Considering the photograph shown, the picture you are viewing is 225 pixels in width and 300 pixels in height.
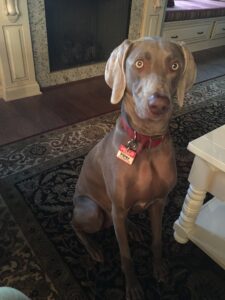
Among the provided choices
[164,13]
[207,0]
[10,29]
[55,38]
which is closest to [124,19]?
[164,13]

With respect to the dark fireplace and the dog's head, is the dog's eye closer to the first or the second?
the dog's head

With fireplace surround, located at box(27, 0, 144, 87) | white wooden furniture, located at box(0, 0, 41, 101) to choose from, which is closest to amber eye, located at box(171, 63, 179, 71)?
white wooden furniture, located at box(0, 0, 41, 101)

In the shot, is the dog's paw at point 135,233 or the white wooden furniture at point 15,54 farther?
the white wooden furniture at point 15,54

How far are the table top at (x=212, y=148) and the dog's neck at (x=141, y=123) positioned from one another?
0.17 metres

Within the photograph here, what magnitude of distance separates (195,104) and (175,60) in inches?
75.7

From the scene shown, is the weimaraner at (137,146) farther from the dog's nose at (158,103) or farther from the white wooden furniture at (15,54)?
the white wooden furniture at (15,54)

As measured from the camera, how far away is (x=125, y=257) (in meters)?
1.18

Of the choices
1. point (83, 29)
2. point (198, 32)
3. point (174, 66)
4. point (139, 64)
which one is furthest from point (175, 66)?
point (198, 32)

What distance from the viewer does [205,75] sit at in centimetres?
345

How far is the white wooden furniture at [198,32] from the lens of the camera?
372 cm

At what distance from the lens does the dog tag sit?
1.00 m

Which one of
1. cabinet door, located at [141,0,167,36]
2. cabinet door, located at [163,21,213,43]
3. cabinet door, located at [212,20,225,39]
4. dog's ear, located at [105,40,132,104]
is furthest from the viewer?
cabinet door, located at [212,20,225,39]

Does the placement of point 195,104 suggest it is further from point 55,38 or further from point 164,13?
point 55,38

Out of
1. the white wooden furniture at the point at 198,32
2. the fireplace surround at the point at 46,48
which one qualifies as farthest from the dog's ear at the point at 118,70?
the white wooden furniture at the point at 198,32
